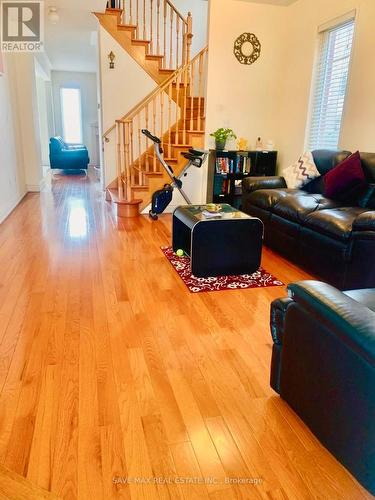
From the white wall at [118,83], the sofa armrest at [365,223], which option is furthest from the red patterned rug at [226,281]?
the white wall at [118,83]

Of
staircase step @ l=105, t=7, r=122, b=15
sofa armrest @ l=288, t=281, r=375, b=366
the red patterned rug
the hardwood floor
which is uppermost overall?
staircase step @ l=105, t=7, r=122, b=15

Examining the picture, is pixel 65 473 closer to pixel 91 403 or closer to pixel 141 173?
pixel 91 403

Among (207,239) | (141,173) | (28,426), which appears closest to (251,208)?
(207,239)

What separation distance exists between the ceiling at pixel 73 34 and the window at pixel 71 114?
0.81m

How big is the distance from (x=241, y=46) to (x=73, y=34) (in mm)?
3669

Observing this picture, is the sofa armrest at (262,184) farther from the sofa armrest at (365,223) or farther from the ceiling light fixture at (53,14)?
the ceiling light fixture at (53,14)

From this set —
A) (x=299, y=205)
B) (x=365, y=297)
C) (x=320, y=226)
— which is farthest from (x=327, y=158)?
(x=365, y=297)

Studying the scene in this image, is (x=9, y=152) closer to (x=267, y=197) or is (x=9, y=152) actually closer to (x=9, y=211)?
(x=9, y=211)

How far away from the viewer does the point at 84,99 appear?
11.1 meters

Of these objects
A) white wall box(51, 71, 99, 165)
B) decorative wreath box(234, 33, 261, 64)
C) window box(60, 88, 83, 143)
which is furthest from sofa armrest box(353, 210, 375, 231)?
window box(60, 88, 83, 143)

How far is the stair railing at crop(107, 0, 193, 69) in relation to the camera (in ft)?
18.7

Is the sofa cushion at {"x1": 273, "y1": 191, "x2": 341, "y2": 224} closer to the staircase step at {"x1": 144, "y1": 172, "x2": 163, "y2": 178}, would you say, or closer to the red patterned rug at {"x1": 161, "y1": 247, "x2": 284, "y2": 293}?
the red patterned rug at {"x1": 161, "y1": 247, "x2": 284, "y2": 293}

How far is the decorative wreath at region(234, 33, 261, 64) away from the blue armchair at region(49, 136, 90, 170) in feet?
18.5

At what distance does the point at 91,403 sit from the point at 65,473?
0.35 meters
